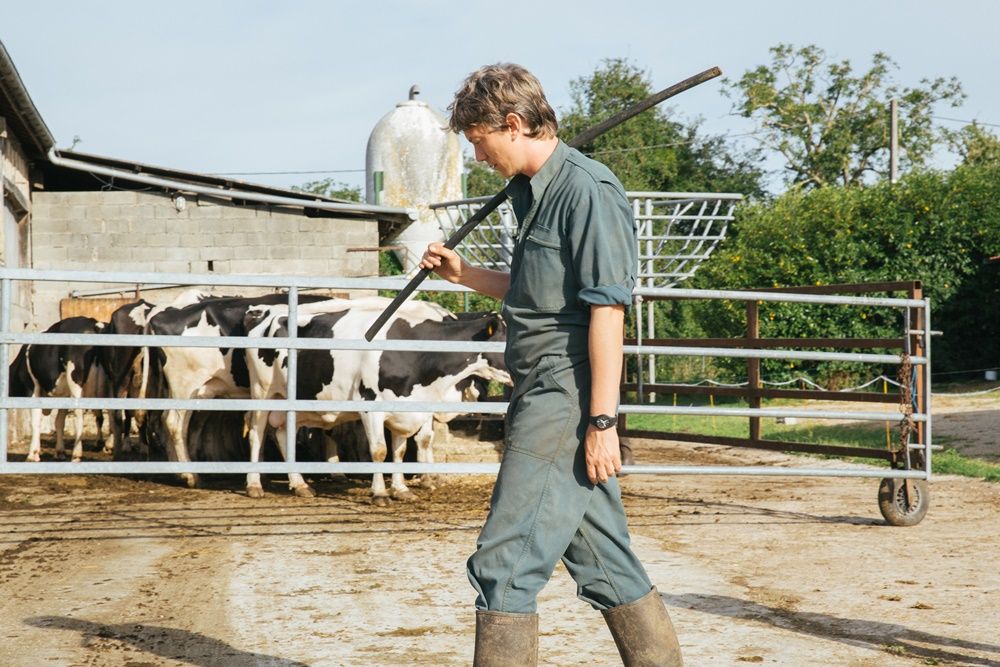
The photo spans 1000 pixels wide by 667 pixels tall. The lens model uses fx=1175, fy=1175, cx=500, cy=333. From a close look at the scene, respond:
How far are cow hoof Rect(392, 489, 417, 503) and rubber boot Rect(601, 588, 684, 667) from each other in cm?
561

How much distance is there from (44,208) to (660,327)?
18.0 meters

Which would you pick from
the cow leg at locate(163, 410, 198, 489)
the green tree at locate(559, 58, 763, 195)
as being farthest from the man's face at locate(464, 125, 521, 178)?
the green tree at locate(559, 58, 763, 195)

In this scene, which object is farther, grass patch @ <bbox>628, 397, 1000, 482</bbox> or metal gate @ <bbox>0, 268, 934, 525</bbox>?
grass patch @ <bbox>628, 397, 1000, 482</bbox>

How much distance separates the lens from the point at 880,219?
892 inches

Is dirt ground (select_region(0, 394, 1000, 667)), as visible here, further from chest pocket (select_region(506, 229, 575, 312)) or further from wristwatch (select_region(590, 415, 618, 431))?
chest pocket (select_region(506, 229, 575, 312))

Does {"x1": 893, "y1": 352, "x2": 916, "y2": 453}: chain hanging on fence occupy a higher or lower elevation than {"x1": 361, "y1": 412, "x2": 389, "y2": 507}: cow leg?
higher

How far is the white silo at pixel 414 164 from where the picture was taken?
29.0 metres

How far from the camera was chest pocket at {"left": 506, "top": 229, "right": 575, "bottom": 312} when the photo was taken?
9.96 ft

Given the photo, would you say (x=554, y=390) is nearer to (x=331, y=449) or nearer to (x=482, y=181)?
(x=331, y=449)

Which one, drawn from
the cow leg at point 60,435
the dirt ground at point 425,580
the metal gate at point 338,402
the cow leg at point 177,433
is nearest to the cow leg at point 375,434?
the dirt ground at point 425,580

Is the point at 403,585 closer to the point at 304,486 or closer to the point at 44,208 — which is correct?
the point at 304,486

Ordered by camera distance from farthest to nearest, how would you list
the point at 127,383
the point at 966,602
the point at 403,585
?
the point at 127,383
the point at 403,585
the point at 966,602

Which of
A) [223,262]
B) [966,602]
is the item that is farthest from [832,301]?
[223,262]

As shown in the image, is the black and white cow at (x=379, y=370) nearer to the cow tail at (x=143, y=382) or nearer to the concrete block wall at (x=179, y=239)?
the cow tail at (x=143, y=382)
